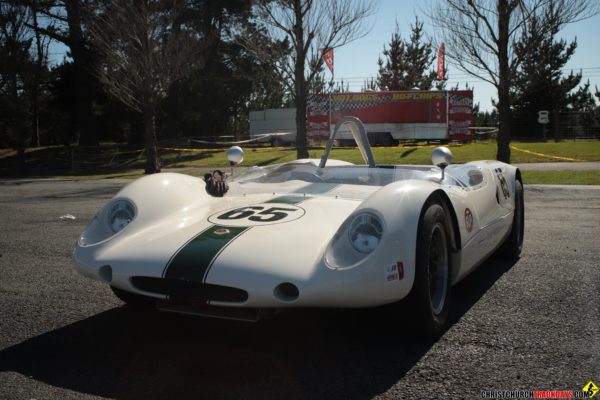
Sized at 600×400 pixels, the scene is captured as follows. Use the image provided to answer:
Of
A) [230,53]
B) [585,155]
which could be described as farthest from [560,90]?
[230,53]

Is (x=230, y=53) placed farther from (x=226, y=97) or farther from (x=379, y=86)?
(x=379, y=86)

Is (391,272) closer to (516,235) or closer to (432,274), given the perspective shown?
(432,274)

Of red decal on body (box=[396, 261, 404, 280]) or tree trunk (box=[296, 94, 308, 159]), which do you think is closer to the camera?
red decal on body (box=[396, 261, 404, 280])

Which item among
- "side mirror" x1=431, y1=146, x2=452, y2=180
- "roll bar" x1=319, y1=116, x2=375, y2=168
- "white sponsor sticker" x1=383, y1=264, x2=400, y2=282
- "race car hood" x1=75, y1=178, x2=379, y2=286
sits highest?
"roll bar" x1=319, y1=116, x2=375, y2=168

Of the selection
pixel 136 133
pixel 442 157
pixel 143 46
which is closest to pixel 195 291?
pixel 442 157

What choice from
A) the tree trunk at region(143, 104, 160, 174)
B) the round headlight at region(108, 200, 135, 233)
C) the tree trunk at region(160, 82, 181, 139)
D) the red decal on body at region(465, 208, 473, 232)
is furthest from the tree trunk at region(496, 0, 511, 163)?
the tree trunk at region(160, 82, 181, 139)

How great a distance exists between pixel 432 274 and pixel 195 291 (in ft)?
4.19

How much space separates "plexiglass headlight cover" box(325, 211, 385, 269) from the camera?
273cm

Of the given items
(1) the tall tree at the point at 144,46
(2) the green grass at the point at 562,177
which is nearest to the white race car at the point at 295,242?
(2) the green grass at the point at 562,177

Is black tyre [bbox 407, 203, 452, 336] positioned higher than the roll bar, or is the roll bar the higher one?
the roll bar

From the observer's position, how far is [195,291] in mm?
2740

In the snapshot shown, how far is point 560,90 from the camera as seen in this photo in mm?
37531

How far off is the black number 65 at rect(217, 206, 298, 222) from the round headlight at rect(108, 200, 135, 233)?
1.80 ft

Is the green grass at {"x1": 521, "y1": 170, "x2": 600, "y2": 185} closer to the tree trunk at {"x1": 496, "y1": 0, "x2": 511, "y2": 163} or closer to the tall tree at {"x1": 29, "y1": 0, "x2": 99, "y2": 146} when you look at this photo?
the tree trunk at {"x1": 496, "y1": 0, "x2": 511, "y2": 163}
